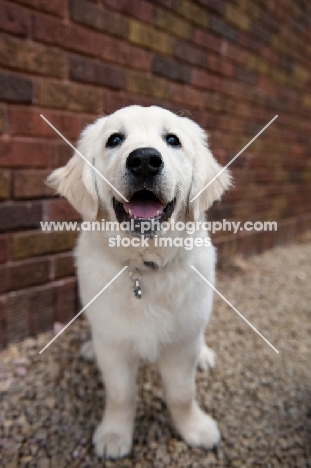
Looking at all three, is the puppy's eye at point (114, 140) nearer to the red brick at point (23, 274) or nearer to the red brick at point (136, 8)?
the red brick at point (23, 274)

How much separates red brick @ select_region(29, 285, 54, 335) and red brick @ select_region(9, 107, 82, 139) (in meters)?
0.89

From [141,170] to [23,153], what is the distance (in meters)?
0.96

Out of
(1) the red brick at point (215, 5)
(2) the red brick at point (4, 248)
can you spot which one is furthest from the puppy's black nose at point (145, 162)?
(1) the red brick at point (215, 5)

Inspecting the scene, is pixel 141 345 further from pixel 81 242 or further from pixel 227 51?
pixel 227 51

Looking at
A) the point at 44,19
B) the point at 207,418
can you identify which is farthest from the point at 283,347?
the point at 44,19

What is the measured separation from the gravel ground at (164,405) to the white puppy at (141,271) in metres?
0.09

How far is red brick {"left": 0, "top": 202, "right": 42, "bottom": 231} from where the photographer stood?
6.35ft

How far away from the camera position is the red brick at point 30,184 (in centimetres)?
195

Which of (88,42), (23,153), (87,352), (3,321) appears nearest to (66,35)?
(88,42)

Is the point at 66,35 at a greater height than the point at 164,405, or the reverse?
the point at 66,35

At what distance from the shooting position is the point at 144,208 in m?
1.36

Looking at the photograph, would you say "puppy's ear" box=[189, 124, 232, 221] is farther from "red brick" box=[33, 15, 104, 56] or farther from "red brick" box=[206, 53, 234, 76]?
"red brick" box=[206, 53, 234, 76]

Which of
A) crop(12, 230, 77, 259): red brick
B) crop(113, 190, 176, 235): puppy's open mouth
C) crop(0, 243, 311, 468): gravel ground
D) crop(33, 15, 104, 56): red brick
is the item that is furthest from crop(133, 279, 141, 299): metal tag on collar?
crop(33, 15, 104, 56): red brick

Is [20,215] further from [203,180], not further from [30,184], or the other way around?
[203,180]
